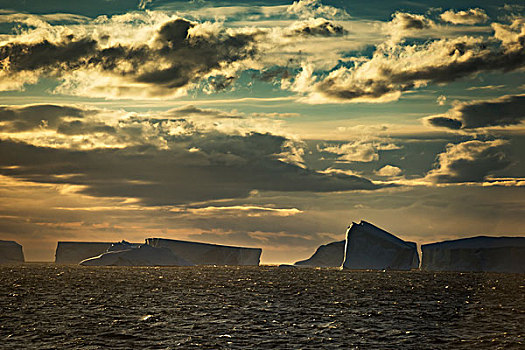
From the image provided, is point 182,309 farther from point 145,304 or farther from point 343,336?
point 343,336

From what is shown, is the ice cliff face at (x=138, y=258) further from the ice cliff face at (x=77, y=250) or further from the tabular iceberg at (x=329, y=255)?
the tabular iceberg at (x=329, y=255)

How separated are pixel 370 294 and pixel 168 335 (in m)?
34.9

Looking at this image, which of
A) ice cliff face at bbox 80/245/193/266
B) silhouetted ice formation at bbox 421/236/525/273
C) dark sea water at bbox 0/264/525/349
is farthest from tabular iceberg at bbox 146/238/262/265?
dark sea water at bbox 0/264/525/349

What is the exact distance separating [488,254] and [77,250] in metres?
109

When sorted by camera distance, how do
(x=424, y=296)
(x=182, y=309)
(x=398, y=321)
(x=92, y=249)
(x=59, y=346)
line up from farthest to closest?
(x=92, y=249)
(x=424, y=296)
(x=182, y=309)
(x=398, y=321)
(x=59, y=346)

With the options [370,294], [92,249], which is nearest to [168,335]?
[370,294]

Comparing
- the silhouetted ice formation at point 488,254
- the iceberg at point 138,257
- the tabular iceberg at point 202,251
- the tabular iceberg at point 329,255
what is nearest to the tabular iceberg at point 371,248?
the silhouetted ice formation at point 488,254

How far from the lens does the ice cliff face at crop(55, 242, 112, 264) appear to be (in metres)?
170

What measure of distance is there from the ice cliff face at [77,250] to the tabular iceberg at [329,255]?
193 ft

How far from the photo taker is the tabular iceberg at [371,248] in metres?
120

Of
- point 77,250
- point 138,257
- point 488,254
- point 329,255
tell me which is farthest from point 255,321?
point 77,250

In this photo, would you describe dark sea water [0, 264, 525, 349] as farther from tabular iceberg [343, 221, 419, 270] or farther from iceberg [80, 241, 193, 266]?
iceberg [80, 241, 193, 266]

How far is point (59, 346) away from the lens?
91.4 ft

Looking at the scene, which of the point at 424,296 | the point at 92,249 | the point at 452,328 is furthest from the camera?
the point at 92,249
